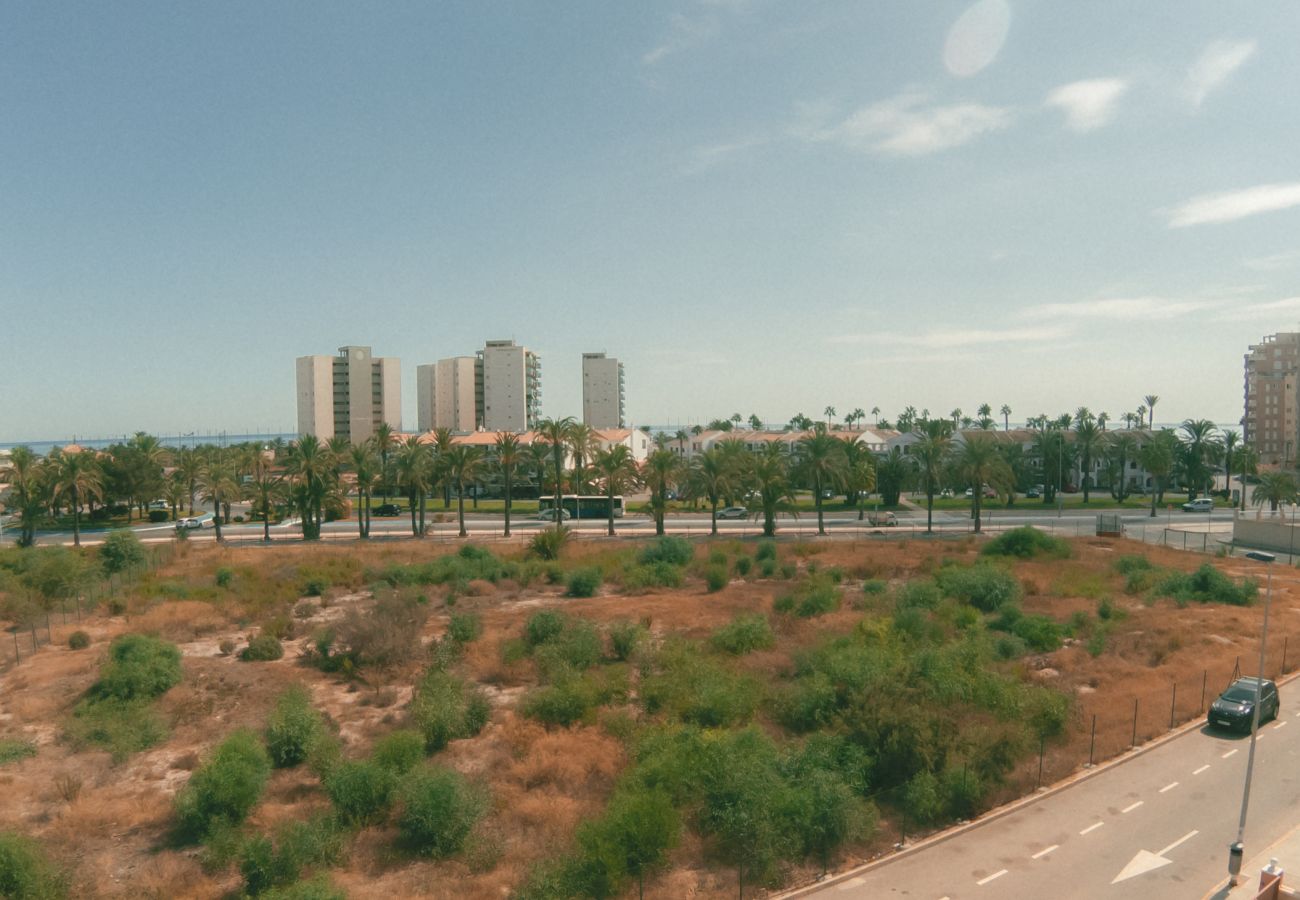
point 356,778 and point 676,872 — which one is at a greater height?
point 356,778

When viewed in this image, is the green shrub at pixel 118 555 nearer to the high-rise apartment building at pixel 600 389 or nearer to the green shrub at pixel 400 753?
the green shrub at pixel 400 753

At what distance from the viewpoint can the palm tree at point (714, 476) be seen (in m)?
59.4

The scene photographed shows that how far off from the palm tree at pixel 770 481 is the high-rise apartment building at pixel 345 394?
4047 inches

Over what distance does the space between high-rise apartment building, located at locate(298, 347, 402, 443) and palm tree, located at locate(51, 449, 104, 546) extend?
79066mm

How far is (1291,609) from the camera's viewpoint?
115 ft

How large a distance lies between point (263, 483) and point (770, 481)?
131 ft

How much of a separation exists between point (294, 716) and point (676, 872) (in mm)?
11626

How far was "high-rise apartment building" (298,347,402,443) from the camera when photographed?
14700 cm

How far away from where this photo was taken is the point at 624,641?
28125mm

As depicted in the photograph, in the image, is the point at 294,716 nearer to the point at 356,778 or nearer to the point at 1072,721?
the point at 356,778

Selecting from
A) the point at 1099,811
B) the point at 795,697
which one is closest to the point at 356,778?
the point at 795,697

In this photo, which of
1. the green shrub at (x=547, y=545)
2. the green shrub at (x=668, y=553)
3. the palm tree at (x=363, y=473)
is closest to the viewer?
the green shrub at (x=668, y=553)

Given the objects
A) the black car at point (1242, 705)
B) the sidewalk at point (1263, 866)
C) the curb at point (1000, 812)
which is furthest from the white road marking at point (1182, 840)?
the black car at point (1242, 705)

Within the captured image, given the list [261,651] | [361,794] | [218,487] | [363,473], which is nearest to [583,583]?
[261,651]
